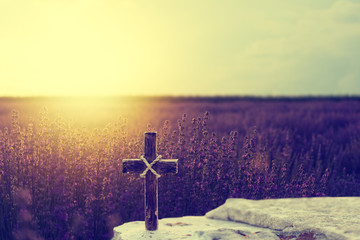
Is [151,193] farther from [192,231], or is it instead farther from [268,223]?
[268,223]

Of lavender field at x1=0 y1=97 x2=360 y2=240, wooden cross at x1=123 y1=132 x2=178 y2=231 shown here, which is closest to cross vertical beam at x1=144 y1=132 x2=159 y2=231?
wooden cross at x1=123 y1=132 x2=178 y2=231

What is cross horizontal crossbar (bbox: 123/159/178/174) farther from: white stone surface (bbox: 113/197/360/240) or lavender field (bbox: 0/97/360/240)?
lavender field (bbox: 0/97/360/240)

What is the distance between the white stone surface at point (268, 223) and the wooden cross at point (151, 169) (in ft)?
0.44

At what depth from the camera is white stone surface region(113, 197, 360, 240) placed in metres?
3.24

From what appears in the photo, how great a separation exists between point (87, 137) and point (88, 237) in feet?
3.56

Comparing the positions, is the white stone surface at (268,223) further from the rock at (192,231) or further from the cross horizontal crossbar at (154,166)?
the cross horizontal crossbar at (154,166)

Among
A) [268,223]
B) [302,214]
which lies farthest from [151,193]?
[302,214]

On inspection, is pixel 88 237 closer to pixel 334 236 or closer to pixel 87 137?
pixel 87 137

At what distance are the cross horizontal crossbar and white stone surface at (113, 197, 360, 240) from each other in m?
0.51

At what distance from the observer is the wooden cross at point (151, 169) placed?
343 centimetres

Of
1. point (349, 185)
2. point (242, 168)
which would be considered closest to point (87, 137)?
point (242, 168)

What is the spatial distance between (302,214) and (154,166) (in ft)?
4.60

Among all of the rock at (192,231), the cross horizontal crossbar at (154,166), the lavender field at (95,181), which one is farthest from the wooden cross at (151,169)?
the lavender field at (95,181)

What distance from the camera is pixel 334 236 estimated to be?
308cm
